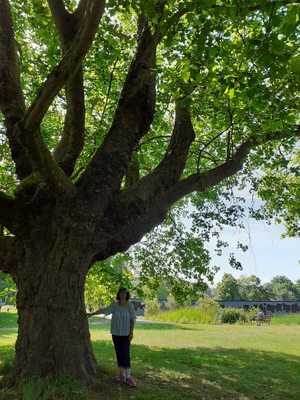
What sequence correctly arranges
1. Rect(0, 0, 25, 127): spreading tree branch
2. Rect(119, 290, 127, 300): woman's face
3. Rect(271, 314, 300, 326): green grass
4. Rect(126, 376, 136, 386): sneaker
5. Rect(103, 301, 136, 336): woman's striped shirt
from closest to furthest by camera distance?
Rect(126, 376, 136, 386): sneaker, Rect(103, 301, 136, 336): woman's striped shirt, Rect(119, 290, 127, 300): woman's face, Rect(0, 0, 25, 127): spreading tree branch, Rect(271, 314, 300, 326): green grass

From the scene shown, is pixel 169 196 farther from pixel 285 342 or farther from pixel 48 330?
pixel 285 342

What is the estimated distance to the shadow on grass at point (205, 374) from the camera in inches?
204

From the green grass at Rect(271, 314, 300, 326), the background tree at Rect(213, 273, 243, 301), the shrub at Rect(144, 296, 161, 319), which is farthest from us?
the background tree at Rect(213, 273, 243, 301)

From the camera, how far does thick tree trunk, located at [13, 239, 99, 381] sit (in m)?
4.61

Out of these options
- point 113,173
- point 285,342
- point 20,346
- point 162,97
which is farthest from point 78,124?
point 285,342

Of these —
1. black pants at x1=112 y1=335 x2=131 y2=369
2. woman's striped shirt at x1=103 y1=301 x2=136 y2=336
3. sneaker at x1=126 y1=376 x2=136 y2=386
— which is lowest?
sneaker at x1=126 y1=376 x2=136 y2=386

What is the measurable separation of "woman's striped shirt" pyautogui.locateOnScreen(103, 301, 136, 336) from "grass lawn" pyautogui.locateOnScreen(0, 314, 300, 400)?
760 millimetres

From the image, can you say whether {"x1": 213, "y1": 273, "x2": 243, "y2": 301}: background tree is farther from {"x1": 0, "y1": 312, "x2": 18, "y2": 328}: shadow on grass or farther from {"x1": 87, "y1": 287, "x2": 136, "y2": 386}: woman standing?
{"x1": 87, "y1": 287, "x2": 136, "y2": 386}: woman standing

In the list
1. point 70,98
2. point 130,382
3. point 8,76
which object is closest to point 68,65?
point 70,98

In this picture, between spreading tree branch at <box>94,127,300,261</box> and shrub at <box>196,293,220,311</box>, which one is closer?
spreading tree branch at <box>94,127,300,261</box>

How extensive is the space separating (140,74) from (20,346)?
17.7ft

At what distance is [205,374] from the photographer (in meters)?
6.90

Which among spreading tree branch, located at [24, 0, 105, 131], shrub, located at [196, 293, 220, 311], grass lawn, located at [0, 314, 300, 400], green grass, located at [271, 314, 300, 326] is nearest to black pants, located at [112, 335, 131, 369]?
grass lawn, located at [0, 314, 300, 400]

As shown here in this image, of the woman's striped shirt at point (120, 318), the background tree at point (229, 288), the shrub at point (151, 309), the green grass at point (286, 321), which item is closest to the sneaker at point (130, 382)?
the woman's striped shirt at point (120, 318)
